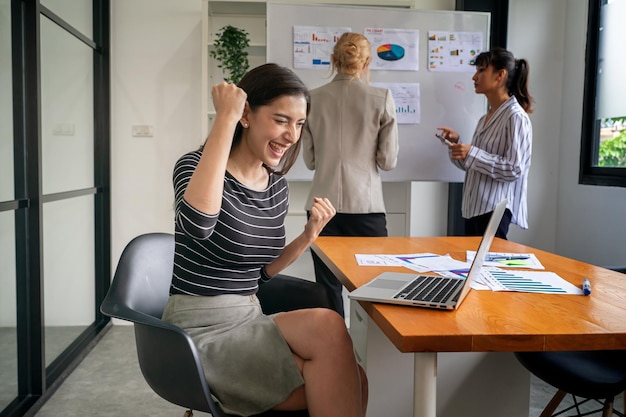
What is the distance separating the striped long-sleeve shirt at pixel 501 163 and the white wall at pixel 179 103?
3.10 ft

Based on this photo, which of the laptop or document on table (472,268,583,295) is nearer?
the laptop

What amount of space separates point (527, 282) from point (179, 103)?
290cm

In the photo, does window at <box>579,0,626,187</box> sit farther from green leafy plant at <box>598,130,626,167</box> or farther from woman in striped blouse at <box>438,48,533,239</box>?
woman in striped blouse at <box>438,48,533,239</box>

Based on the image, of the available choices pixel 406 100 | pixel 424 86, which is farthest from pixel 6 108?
pixel 424 86

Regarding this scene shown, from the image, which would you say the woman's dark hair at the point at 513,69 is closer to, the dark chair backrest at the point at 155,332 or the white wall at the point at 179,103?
the white wall at the point at 179,103

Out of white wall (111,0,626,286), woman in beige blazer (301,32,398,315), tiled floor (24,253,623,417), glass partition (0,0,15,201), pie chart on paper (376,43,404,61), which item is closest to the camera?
glass partition (0,0,15,201)

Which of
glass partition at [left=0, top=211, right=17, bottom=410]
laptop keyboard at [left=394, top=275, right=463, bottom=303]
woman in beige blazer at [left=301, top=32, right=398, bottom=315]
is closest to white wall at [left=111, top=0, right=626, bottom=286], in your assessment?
woman in beige blazer at [left=301, top=32, right=398, bottom=315]

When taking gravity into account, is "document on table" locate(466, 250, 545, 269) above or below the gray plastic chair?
above

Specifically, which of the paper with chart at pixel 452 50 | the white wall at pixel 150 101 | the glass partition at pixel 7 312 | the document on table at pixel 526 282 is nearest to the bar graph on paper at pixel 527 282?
the document on table at pixel 526 282

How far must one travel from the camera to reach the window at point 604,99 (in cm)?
322

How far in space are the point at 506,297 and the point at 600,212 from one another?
7.83 feet

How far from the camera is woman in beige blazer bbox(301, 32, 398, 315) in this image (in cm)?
Answer: 262

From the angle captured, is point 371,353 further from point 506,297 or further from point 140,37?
point 140,37

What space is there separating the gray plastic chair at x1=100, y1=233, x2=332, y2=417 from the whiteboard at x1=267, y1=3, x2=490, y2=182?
6.12ft
